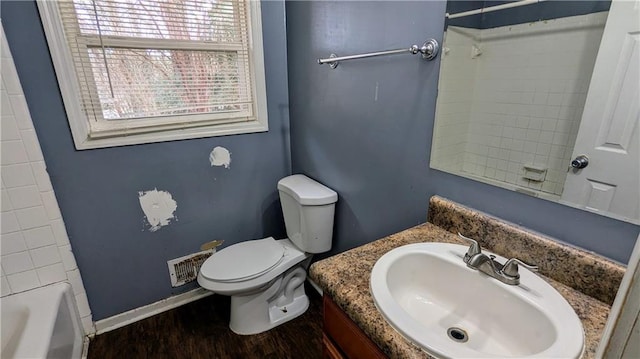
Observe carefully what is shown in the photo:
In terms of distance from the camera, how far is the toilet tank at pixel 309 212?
158cm

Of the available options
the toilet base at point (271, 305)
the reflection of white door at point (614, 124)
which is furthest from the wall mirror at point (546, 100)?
the toilet base at point (271, 305)

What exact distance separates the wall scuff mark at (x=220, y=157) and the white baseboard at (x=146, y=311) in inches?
32.4

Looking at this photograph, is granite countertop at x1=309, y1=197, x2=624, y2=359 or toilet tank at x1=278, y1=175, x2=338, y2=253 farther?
toilet tank at x1=278, y1=175, x2=338, y2=253

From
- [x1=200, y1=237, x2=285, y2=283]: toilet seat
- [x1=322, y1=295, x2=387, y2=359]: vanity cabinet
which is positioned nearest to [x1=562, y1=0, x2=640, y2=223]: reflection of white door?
[x1=322, y1=295, x2=387, y2=359]: vanity cabinet

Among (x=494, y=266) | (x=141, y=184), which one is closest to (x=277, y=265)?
(x=141, y=184)

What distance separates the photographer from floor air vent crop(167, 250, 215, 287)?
1796 mm

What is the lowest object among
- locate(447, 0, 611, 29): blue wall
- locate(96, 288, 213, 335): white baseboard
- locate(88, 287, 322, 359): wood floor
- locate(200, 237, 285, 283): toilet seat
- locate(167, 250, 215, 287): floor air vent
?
locate(88, 287, 322, 359): wood floor

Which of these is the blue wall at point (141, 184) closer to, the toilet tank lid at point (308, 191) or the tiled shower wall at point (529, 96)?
the toilet tank lid at point (308, 191)

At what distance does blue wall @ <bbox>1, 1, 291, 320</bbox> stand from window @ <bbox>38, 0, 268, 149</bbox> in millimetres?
55

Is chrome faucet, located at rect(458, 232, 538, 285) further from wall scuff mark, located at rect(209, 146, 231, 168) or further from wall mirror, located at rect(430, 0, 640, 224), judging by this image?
wall scuff mark, located at rect(209, 146, 231, 168)

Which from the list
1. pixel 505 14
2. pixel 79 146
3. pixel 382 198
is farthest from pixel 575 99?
pixel 79 146

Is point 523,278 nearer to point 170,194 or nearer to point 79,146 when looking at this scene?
point 170,194

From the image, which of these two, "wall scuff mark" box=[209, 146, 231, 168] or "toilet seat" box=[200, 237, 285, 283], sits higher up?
"wall scuff mark" box=[209, 146, 231, 168]

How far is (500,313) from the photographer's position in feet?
2.56
